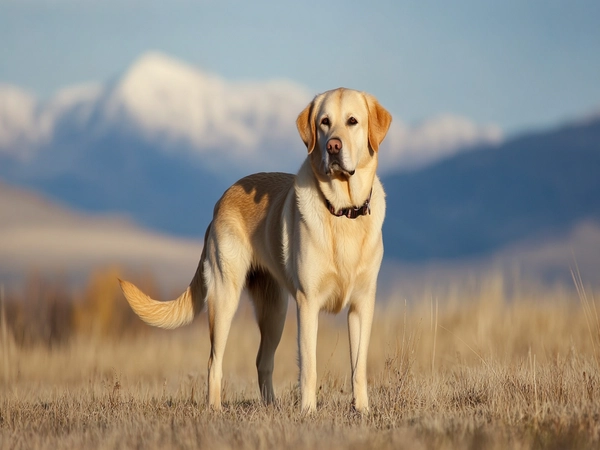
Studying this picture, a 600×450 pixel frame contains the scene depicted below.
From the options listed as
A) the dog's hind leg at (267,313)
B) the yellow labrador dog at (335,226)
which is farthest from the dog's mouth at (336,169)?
the dog's hind leg at (267,313)

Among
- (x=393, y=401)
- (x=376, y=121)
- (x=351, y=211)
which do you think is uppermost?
(x=376, y=121)

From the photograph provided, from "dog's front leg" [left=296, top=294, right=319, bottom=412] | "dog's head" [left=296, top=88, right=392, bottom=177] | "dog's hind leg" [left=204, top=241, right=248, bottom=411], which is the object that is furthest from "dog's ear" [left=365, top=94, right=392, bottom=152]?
"dog's hind leg" [left=204, top=241, right=248, bottom=411]

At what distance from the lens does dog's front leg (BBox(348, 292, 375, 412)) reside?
17.2ft

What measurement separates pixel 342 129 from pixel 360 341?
58.0 inches

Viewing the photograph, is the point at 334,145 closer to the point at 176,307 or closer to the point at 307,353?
the point at 307,353

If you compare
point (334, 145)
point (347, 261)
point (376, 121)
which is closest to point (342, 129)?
point (334, 145)

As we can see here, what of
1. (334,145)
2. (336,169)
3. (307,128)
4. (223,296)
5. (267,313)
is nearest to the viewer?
(334,145)

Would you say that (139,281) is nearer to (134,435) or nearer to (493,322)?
(493,322)

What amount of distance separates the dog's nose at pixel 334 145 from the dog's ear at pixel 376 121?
0.36 meters

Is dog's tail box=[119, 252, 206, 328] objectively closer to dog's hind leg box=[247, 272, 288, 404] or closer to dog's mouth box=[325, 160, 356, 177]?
dog's hind leg box=[247, 272, 288, 404]

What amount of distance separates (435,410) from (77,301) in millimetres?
9701

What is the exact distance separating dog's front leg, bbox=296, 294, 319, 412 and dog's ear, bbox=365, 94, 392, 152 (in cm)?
116

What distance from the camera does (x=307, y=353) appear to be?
199 inches

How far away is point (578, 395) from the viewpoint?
4977 mm
